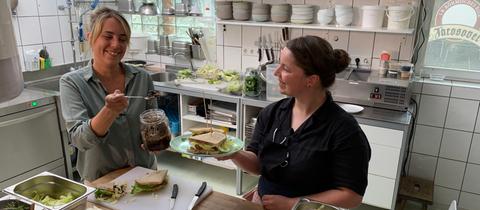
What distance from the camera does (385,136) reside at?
223cm

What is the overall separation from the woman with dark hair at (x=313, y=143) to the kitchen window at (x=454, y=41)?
5.29 ft

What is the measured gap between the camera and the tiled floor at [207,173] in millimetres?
3039

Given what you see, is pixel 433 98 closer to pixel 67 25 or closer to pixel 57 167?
pixel 57 167

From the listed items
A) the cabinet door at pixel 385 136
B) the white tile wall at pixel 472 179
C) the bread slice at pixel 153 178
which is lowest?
the white tile wall at pixel 472 179

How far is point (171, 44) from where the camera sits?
3555mm

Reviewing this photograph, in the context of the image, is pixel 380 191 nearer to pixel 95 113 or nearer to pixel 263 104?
pixel 263 104

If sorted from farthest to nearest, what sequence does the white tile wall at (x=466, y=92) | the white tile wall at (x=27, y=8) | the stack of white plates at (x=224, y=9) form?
Answer: the white tile wall at (x=27, y=8) < the stack of white plates at (x=224, y=9) < the white tile wall at (x=466, y=92)

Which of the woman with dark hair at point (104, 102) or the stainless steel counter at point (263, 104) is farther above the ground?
the woman with dark hair at point (104, 102)

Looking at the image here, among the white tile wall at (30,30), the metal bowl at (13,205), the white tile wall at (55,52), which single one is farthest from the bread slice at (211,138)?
the white tile wall at (55,52)

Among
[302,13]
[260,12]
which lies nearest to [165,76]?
[260,12]

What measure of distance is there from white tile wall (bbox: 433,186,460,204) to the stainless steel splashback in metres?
0.82

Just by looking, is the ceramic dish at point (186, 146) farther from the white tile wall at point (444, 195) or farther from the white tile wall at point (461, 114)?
the white tile wall at point (444, 195)

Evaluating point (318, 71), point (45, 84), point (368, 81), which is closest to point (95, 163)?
point (318, 71)

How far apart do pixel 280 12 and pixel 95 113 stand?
1.72 metres
